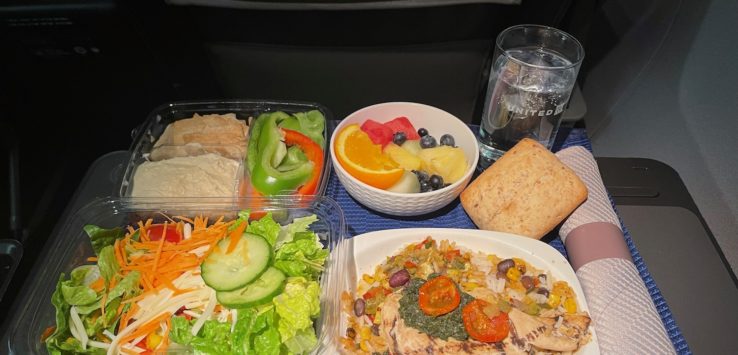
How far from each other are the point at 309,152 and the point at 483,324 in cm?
89

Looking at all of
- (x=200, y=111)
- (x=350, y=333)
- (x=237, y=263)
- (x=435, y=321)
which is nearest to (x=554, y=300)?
(x=435, y=321)

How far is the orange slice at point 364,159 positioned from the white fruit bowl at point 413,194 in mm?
25

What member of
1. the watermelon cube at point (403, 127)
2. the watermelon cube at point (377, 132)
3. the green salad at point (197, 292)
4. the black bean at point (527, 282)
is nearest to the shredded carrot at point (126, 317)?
the green salad at point (197, 292)

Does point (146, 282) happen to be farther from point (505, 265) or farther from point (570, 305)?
point (570, 305)

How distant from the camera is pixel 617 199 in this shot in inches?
79.0

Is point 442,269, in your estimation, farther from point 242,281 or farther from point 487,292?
point 242,281

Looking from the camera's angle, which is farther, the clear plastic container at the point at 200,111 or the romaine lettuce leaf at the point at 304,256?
the clear plastic container at the point at 200,111

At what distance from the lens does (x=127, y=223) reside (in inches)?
→ 64.9

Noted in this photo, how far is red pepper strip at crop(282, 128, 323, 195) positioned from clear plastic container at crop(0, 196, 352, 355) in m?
0.15

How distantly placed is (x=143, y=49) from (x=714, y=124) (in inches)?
119

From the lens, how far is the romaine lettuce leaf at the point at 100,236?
151 centimetres

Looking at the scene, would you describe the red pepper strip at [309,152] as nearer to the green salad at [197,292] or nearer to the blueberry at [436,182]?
the green salad at [197,292]

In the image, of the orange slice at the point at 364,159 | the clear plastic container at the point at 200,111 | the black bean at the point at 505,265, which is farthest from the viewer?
the clear plastic container at the point at 200,111

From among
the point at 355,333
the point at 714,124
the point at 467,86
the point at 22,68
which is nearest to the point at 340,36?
the point at 467,86
